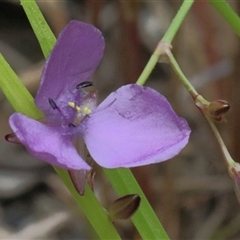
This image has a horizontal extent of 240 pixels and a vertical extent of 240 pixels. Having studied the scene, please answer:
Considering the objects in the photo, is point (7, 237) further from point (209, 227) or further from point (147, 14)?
point (147, 14)

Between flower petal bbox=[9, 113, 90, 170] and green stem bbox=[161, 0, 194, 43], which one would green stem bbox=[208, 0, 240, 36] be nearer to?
green stem bbox=[161, 0, 194, 43]

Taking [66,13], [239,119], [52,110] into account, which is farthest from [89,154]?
[66,13]

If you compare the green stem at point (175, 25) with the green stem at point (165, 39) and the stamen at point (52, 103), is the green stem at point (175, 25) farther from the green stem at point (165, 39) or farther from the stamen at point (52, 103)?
the stamen at point (52, 103)

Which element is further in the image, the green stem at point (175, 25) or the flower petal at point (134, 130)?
the green stem at point (175, 25)

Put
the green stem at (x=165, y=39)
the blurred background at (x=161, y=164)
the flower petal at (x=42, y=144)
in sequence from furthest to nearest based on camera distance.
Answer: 1. the blurred background at (x=161, y=164)
2. the green stem at (x=165, y=39)
3. the flower petal at (x=42, y=144)

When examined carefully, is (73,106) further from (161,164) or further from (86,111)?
(161,164)

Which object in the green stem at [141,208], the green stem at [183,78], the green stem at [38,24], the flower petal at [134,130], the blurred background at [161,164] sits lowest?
the blurred background at [161,164]

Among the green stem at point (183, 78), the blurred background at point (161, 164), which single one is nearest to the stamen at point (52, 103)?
the green stem at point (183, 78)
